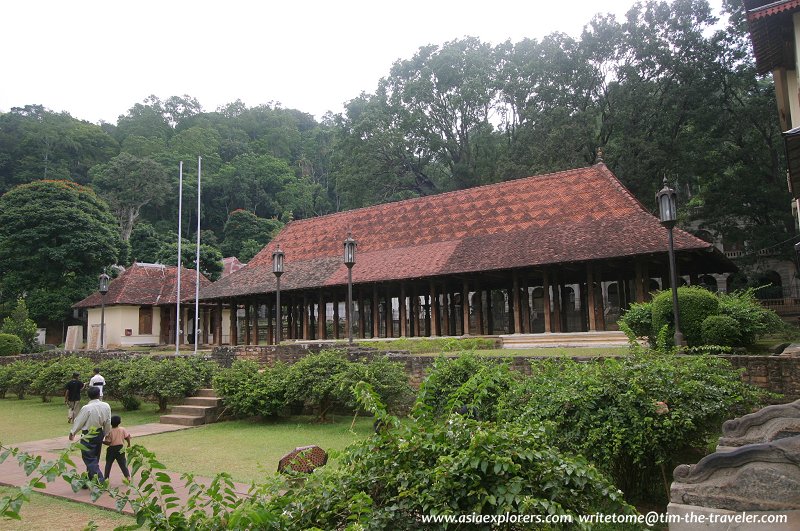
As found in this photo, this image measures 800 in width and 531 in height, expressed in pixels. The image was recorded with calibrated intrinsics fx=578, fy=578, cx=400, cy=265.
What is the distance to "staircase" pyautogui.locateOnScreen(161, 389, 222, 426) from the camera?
12.8 m

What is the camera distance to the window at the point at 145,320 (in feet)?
112

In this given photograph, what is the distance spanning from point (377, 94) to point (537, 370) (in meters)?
40.3

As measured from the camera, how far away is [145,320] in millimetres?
34312

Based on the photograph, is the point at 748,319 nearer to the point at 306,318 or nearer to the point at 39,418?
the point at 39,418

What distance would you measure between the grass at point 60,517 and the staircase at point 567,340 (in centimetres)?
1353

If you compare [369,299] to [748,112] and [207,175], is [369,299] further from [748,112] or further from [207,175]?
[207,175]

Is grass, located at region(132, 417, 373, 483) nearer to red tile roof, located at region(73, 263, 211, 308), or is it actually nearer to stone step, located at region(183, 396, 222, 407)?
stone step, located at region(183, 396, 222, 407)

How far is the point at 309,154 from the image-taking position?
66688mm

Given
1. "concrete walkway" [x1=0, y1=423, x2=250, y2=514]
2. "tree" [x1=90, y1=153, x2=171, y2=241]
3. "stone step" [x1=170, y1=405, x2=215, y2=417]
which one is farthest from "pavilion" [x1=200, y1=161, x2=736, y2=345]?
"tree" [x1=90, y1=153, x2=171, y2=241]

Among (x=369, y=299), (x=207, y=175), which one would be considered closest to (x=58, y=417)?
(x=369, y=299)

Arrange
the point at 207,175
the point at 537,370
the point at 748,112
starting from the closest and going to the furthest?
the point at 537,370 < the point at 748,112 < the point at 207,175

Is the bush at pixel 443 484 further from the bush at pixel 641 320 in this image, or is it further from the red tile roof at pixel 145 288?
the red tile roof at pixel 145 288

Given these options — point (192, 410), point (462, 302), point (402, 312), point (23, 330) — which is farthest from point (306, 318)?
point (23, 330)

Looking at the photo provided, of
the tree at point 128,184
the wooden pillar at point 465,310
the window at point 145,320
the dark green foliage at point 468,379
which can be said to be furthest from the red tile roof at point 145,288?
the dark green foliage at point 468,379
